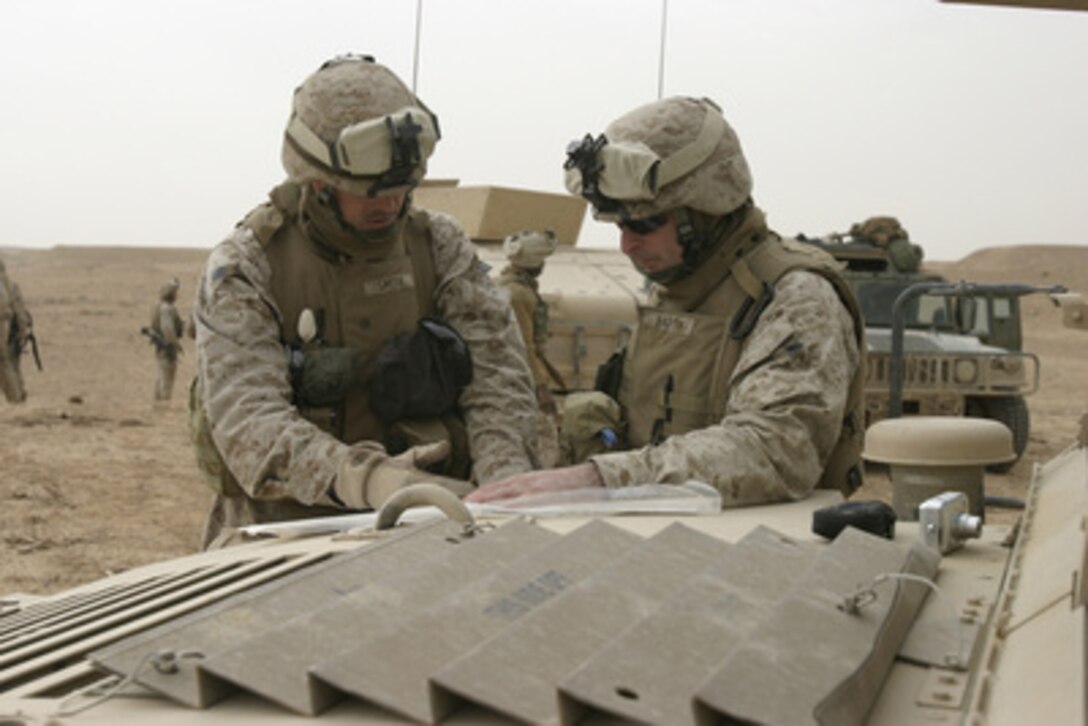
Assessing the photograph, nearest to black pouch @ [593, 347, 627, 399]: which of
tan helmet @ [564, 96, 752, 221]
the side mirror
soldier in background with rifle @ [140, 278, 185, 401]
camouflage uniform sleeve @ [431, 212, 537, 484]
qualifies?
camouflage uniform sleeve @ [431, 212, 537, 484]

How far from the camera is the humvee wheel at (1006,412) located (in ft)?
37.0

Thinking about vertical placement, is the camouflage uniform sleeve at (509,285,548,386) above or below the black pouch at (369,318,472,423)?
below

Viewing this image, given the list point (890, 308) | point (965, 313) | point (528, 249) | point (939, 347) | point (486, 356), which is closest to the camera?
point (486, 356)

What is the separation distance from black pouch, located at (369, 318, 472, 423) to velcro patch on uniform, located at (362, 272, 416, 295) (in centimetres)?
11

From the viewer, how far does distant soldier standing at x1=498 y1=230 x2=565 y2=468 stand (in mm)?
10336

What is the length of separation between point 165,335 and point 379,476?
1379 cm

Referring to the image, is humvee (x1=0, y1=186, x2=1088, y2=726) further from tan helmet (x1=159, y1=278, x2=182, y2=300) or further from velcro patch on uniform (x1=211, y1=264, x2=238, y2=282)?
tan helmet (x1=159, y1=278, x2=182, y2=300)

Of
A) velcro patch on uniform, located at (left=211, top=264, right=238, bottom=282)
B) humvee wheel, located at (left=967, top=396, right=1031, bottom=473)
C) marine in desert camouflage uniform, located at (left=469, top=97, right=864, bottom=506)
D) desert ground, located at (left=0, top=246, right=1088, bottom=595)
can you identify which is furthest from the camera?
humvee wheel, located at (left=967, top=396, right=1031, bottom=473)

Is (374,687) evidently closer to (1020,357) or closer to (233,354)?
(233,354)

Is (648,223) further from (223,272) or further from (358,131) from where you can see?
(223,272)

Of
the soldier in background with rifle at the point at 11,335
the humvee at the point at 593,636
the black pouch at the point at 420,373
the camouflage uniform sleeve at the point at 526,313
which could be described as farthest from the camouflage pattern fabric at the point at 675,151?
the soldier in background with rifle at the point at 11,335

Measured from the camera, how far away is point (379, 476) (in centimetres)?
333

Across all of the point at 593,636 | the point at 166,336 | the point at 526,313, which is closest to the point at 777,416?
the point at 593,636

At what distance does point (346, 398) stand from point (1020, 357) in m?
8.06
